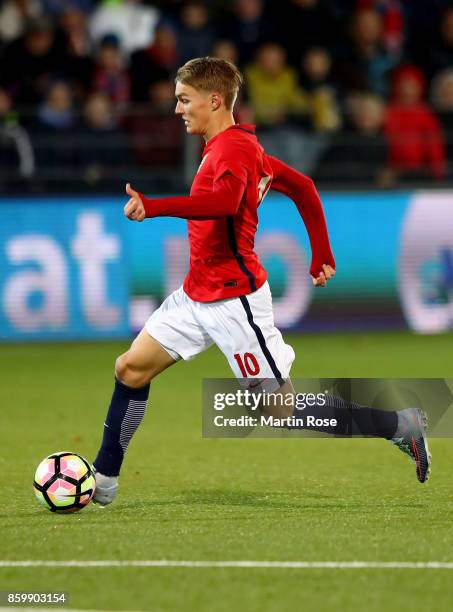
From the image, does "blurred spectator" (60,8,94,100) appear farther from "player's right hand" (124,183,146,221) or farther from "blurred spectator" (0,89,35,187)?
"player's right hand" (124,183,146,221)

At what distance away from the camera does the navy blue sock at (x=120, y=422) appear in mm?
6746

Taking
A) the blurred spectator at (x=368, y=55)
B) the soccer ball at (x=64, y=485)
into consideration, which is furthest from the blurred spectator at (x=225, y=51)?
the soccer ball at (x=64, y=485)

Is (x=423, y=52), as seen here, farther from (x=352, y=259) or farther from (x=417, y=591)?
(x=417, y=591)

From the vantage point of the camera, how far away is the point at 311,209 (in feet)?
23.2

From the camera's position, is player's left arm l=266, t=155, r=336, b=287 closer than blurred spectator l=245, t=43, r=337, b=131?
Yes

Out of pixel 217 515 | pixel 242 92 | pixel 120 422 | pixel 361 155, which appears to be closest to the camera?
pixel 217 515

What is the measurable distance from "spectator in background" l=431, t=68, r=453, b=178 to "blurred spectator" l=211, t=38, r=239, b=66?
2217 mm

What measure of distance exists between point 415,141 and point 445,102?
948 mm

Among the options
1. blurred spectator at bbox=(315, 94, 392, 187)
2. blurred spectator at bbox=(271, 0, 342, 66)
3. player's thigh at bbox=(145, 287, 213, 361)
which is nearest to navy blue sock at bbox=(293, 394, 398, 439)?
player's thigh at bbox=(145, 287, 213, 361)

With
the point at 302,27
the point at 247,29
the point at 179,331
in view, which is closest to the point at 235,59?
the point at 247,29

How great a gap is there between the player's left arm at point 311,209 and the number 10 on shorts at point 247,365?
63cm

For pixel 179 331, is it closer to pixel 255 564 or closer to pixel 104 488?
pixel 104 488

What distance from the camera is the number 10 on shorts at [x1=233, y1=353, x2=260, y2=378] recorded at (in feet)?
21.7

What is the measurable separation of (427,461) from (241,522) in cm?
103
